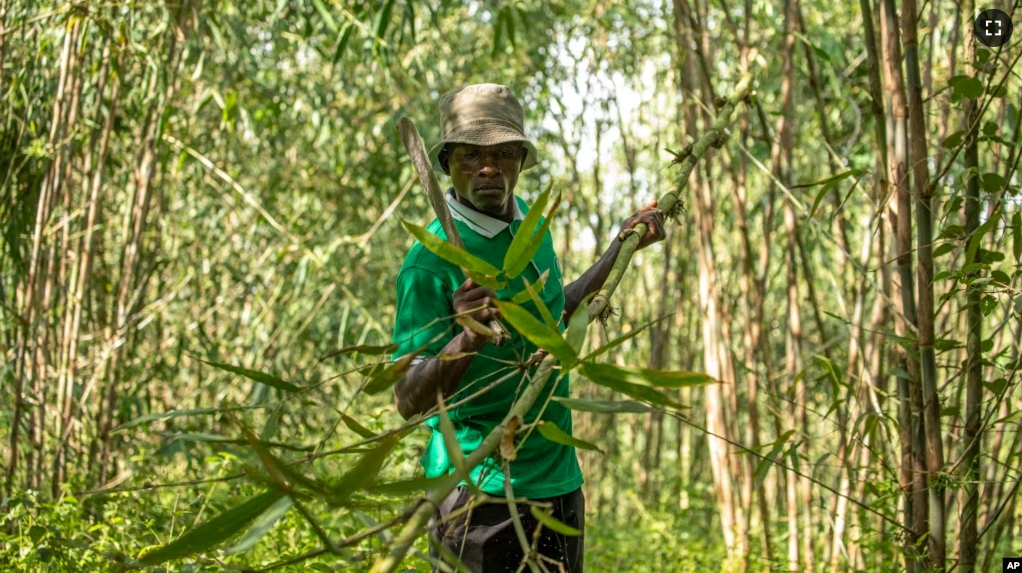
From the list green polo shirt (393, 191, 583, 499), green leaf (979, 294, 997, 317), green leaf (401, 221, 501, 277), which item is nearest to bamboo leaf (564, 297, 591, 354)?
green leaf (401, 221, 501, 277)

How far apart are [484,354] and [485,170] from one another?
0.98ft

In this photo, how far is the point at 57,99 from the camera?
8.93ft

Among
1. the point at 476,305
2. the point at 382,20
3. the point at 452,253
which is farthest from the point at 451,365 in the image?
the point at 382,20

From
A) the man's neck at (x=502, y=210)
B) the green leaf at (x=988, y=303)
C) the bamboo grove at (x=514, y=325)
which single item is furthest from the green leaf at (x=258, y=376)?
the green leaf at (x=988, y=303)

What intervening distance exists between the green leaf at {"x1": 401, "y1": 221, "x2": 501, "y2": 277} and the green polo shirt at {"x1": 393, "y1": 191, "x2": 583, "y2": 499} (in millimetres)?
316

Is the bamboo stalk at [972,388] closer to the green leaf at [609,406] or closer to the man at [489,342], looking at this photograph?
the man at [489,342]

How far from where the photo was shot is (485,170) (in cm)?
158

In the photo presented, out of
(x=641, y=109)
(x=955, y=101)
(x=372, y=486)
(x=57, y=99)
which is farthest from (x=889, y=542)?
(x=641, y=109)

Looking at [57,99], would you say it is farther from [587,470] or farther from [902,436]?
[587,470]

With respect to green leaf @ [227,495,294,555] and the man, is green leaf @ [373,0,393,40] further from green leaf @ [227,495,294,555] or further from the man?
green leaf @ [227,495,294,555]

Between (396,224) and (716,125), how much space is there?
10.6ft

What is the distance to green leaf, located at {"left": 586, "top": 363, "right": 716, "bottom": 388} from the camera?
3.13ft

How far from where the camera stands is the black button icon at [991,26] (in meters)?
1.59

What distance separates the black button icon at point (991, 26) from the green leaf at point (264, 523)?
4.27ft
